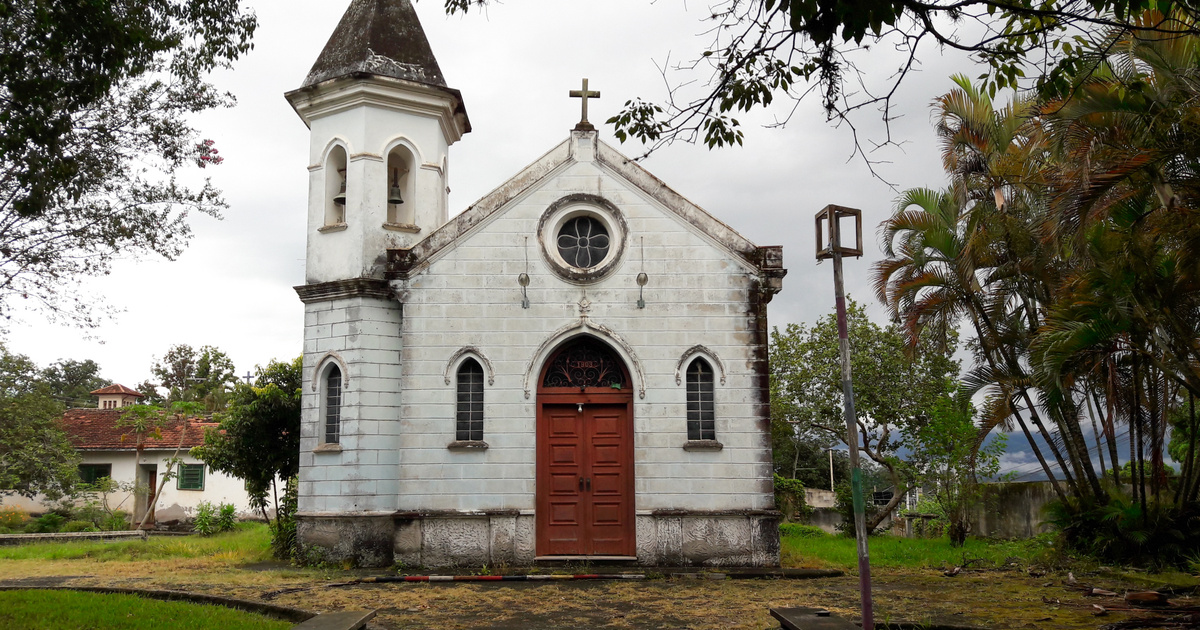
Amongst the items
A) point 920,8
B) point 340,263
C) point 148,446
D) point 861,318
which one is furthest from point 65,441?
point 920,8

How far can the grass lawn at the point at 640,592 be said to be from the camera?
962cm

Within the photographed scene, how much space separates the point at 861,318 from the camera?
2723cm

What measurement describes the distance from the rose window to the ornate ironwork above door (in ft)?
4.41

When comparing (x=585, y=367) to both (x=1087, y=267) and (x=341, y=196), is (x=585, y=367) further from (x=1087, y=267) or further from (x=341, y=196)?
(x=1087, y=267)

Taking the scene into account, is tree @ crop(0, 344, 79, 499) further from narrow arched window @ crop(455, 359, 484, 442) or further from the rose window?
the rose window

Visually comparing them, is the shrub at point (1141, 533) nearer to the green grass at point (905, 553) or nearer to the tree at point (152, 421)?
the green grass at point (905, 553)

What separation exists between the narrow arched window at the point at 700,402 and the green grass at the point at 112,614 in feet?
23.4

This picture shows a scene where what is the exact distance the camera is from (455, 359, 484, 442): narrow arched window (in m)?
14.5

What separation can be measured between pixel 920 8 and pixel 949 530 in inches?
587

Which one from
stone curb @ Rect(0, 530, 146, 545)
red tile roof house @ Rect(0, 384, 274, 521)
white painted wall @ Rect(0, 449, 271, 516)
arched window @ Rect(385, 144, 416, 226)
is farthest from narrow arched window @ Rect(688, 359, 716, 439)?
red tile roof house @ Rect(0, 384, 274, 521)

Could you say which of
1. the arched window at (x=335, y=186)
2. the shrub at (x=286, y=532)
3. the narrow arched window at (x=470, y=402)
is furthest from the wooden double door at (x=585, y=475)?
the arched window at (x=335, y=186)

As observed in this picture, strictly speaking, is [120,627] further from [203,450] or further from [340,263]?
[203,450]

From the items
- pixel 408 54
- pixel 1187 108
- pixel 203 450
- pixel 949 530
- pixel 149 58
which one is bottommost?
pixel 949 530

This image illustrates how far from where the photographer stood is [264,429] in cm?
1742
